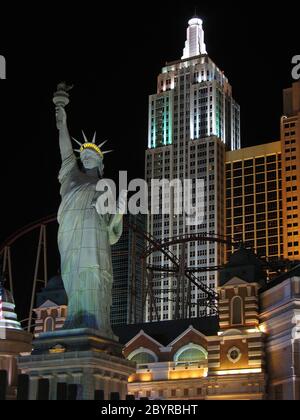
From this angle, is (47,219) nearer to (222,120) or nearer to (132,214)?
(132,214)

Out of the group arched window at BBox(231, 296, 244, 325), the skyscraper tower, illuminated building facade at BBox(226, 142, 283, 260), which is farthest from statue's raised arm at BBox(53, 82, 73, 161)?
illuminated building facade at BBox(226, 142, 283, 260)

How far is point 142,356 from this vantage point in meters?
44.5

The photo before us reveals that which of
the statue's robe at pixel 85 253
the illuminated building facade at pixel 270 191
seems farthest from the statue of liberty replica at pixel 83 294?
the illuminated building facade at pixel 270 191

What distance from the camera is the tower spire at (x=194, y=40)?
4306 inches

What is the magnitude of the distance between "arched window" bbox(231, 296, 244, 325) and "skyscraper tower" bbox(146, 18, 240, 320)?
2087 inches

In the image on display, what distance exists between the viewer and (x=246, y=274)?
42312mm

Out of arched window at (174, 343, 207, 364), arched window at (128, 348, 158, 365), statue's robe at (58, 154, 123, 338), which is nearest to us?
statue's robe at (58, 154, 123, 338)

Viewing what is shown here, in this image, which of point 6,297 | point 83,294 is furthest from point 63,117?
point 6,297

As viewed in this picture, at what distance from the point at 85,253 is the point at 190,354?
40.3 ft

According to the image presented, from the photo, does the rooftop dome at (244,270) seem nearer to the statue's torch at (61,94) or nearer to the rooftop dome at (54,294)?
the rooftop dome at (54,294)

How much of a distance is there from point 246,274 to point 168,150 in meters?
61.3

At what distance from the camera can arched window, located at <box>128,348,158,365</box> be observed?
145 ft

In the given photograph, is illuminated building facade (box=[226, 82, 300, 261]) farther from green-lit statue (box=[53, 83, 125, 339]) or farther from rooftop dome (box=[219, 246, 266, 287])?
green-lit statue (box=[53, 83, 125, 339])
